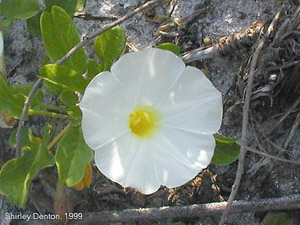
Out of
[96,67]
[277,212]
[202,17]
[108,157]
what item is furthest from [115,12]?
[277,212]

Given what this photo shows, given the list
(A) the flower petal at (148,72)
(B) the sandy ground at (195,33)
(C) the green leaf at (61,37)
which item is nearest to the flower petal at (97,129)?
(A) the flower petal at (148,72)

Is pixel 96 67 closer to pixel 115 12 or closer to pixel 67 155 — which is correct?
pixel 67 155

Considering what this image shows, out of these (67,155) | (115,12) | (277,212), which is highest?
(115,12)

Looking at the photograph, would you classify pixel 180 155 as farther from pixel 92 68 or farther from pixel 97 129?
pixel 92 68

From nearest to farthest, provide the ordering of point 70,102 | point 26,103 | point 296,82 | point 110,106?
point 110,106 → point 26,103 → point 70,102 → point 296,82

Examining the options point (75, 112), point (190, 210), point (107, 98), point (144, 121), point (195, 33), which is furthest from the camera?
point (195, 33)

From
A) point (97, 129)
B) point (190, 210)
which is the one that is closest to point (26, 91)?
point (97, 129)

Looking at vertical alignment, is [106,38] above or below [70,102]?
above
